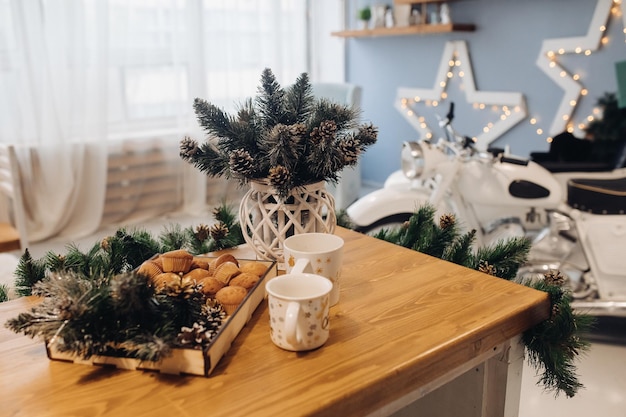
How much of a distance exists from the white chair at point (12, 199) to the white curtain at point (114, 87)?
0.85 meters

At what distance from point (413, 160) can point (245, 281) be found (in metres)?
1.44

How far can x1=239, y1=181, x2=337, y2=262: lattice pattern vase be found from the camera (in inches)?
43.0

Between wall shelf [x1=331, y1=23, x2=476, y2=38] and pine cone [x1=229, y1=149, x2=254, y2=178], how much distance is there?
282cm

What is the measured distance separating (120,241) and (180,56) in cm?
298

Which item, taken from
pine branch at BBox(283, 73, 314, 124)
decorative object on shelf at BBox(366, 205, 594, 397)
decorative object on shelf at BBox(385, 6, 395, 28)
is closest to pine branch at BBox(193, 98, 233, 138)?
pine branch at BBox(283, 73, 314, 124)

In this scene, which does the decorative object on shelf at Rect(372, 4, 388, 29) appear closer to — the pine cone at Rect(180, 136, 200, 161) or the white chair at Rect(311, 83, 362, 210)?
the white chair at Rect(311, 83, 362, 210)

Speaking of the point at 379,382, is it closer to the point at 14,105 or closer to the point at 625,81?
the point at 625,81

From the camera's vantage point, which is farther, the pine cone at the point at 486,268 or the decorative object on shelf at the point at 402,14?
the decorative object on shelf at the point at 402,14

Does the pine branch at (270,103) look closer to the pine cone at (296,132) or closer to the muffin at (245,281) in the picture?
the pine cone at (296,132)

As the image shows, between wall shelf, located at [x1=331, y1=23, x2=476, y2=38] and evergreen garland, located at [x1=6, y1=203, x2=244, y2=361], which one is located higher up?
wall shelf, located at [x1=331, y1=23, x2=476, y2=38]

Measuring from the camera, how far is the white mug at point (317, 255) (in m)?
0.95

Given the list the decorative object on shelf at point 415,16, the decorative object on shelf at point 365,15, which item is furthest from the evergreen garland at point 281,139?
the decorative object on shelf at point 365,15

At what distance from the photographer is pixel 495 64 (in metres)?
3.56

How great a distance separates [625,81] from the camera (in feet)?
9.46
